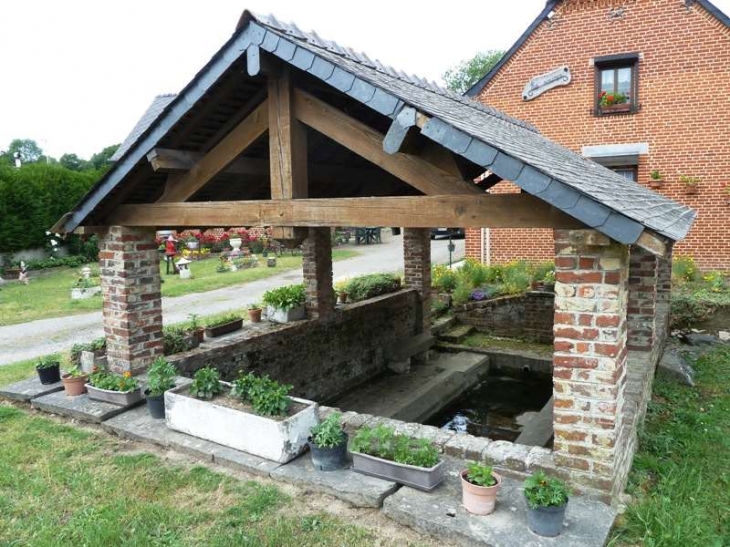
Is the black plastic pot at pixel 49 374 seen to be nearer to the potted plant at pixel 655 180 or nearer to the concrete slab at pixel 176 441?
the concrete slab at pixel 176 441

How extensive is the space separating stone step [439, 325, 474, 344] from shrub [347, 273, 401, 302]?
1.51 metres

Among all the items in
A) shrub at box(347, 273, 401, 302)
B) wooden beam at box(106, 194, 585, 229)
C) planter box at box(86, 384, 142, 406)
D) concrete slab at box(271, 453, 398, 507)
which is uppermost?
wooden beam at box(106, 194, 585, 229)

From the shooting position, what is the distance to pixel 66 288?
1738cm

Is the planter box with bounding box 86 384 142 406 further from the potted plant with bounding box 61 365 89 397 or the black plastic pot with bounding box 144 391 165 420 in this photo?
the black plastic pot with bounding box 144 391 165 420

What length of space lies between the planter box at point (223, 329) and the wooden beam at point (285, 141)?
3.28 meters

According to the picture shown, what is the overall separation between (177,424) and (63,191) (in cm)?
2098

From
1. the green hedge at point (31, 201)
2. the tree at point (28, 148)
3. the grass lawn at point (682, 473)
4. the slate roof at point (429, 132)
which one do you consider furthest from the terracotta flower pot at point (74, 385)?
the tree at point (28, 148)

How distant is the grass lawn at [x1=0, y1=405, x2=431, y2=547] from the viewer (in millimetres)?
3746

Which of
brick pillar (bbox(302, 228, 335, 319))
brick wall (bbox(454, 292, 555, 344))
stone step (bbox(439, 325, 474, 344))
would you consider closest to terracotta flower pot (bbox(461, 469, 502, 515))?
brick pillar (bbox(302, 228, 335, 319))

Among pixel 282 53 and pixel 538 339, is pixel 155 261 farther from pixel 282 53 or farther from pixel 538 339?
pixel 538 339

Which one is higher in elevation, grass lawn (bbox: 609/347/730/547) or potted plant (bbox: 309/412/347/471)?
potted plant (bbox: 309/412/347/471)

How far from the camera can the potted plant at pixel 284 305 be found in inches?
328

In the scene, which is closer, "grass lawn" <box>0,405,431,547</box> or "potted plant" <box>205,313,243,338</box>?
"grass lawn" <box>0,405,431,547</box>

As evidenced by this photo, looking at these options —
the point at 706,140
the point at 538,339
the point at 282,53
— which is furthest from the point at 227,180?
the point at 706,140
